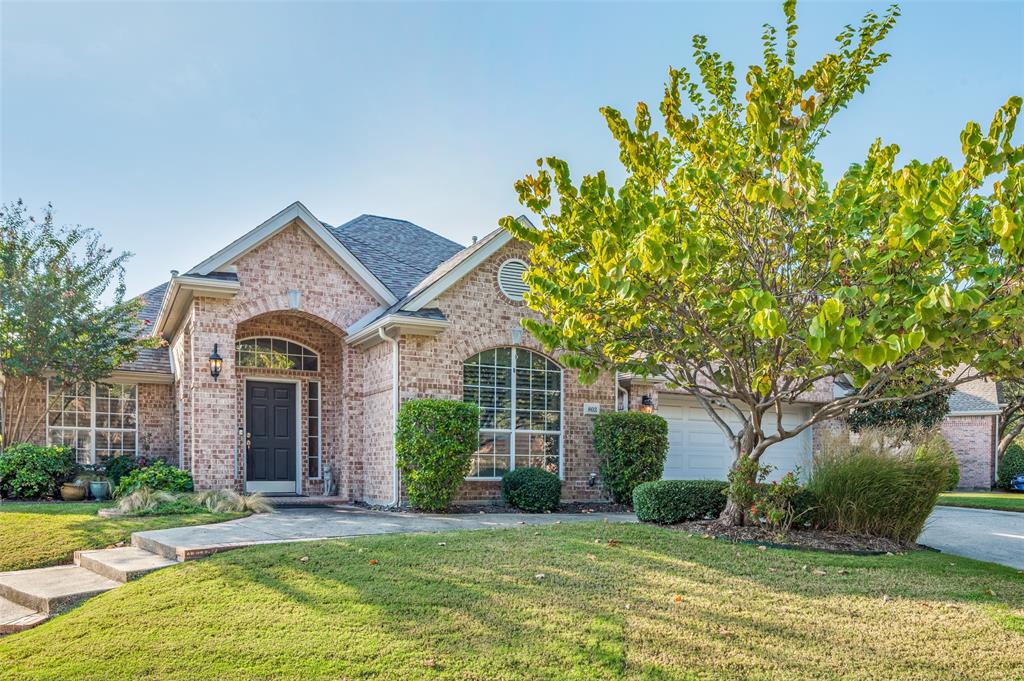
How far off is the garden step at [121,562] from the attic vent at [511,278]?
768 centimetres

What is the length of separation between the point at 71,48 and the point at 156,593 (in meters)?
7.51

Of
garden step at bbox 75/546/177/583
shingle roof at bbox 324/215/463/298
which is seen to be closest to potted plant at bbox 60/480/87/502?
garden step at bbox 75/546/177/583

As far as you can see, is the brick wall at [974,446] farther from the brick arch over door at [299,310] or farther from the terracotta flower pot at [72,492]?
the terracotta flower pot at [72,492]

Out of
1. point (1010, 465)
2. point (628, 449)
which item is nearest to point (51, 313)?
point (628, 449)

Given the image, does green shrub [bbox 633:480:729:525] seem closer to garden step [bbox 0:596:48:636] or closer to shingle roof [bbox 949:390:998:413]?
garden step [bbox 0:596:48:636]

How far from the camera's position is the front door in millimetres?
14516

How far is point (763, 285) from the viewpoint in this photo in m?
7.56

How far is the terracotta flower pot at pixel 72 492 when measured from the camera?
13.3 m

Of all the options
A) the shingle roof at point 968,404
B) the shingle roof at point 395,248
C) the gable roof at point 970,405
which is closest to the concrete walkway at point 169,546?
the shingle roof at point 395,248

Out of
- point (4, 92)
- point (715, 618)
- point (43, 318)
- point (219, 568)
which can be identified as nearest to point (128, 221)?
point (43, 318)

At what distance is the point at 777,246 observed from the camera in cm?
765

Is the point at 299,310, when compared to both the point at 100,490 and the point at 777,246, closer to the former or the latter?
the point at 100,490

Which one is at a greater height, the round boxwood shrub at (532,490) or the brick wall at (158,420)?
the brick wall at (158,420)

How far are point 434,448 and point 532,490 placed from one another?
77.5 inches
